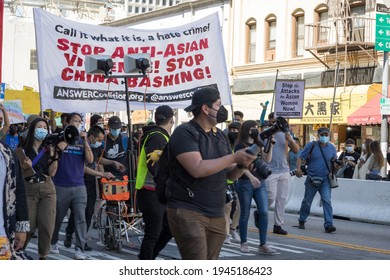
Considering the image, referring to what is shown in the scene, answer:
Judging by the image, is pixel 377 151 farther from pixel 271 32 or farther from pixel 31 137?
pixel 271 32

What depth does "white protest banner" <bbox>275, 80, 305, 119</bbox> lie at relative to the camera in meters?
19.2

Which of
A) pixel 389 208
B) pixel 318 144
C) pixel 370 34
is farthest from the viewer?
pixel 370 34

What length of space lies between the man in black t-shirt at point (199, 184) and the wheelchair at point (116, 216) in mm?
4967

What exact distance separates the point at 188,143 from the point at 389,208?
441 inches

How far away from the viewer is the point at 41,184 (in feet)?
29.7

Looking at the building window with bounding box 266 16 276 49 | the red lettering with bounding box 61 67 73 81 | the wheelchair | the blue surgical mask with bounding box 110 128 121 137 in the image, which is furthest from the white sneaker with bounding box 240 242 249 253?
the building window with bounding box 266 16 276 49

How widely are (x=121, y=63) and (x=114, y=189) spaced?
10.1ft

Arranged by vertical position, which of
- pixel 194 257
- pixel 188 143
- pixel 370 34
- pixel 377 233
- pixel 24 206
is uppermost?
pixel 370 34

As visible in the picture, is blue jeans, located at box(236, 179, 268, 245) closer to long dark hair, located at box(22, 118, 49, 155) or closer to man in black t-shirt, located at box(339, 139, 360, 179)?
long dark hair, located at box(22, 118, 49, 155)

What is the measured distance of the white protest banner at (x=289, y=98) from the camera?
19203 mm

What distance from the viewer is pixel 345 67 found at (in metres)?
31.4

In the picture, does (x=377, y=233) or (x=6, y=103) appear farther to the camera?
(x=6, y=103)

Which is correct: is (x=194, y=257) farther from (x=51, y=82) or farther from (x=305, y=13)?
(x=305, y=13)

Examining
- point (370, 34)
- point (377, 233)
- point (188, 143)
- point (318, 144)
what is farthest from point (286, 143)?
point (370, 34)
